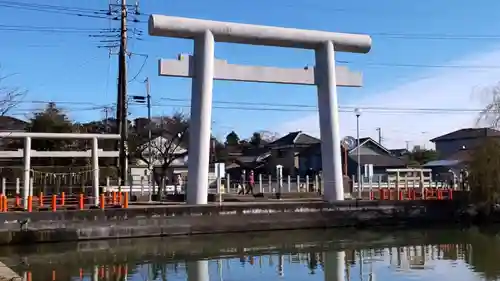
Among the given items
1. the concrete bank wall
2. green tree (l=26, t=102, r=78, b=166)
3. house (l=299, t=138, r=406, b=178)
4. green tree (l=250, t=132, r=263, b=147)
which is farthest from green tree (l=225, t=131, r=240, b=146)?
the concrete bank wall

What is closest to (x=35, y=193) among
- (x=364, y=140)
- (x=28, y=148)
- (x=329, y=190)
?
(x=28, y=148)

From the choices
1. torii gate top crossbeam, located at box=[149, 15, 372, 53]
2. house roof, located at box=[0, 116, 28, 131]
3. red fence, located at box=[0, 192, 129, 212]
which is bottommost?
red fence, located at box=[0, 192, 129, 212]

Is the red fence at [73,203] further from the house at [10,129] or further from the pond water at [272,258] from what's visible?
the house at [10,129]

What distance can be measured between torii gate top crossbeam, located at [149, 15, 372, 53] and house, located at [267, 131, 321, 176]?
130ft

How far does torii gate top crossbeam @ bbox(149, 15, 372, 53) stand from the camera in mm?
24938

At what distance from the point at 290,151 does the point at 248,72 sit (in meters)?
44.0

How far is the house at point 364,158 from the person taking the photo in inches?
2442

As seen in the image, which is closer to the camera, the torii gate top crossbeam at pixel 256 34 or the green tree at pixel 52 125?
the torii gate top crossbeam at pixel 256 34

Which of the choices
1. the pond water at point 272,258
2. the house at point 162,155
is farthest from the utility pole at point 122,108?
the house at point 162,155

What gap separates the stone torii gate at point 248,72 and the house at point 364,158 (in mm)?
33568

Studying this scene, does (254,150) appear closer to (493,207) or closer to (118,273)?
(493,207)

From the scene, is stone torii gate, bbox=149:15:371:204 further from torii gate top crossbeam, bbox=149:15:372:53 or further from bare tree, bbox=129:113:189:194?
bare tree, bbox=129:113:189:194

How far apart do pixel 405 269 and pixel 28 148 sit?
1663cm

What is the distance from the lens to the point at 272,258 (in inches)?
755
